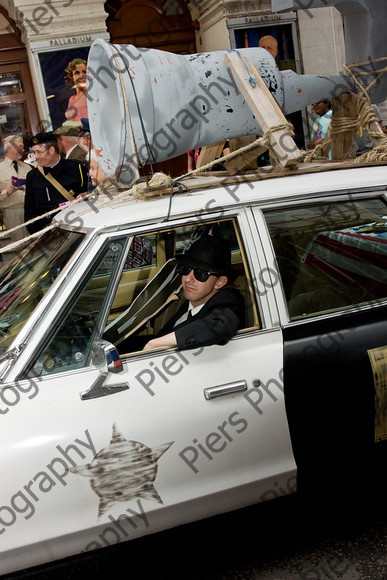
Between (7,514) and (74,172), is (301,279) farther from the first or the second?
(74,172)

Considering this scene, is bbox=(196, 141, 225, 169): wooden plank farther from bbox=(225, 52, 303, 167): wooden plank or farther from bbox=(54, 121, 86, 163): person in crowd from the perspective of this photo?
bbox=(54, 121, 86, 163): person in crowd

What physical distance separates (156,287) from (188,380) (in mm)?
979

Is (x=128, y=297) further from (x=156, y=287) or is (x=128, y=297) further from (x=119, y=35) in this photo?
(x=119, y=35)

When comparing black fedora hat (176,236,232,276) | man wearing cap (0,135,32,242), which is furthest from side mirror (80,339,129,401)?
man wearing cap (0,135,32,242)

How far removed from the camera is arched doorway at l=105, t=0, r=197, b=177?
9.95 meters

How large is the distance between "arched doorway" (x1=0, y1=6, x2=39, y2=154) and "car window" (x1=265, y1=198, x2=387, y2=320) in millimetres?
7282

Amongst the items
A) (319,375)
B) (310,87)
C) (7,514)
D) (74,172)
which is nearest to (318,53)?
(74,172)

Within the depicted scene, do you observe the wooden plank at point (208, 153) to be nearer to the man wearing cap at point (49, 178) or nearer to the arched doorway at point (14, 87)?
the man wearing cap at point (49, 178)

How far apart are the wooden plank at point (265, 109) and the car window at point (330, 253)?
32cm

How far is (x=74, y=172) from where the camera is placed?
5.57 m

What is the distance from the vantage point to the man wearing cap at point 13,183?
7.40 meters

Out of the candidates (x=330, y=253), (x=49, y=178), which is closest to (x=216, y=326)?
(x=330, y=253)

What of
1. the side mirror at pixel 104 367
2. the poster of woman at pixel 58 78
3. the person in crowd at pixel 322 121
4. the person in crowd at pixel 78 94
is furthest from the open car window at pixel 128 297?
the poster of woman at pixel 58 78

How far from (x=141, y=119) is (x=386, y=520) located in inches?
88.5
